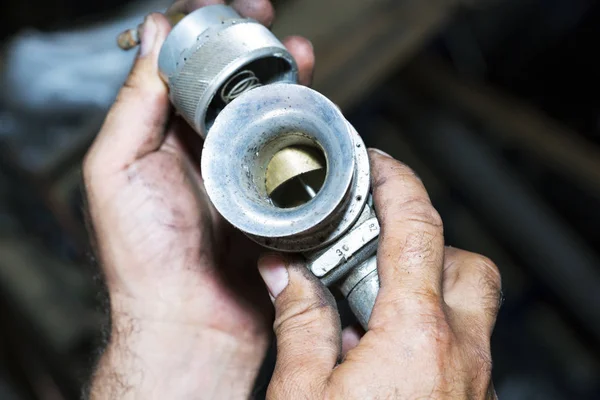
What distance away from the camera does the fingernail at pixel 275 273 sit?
0.80m

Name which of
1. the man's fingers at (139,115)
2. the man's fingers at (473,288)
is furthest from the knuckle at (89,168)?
the man's fingers at (473,288)

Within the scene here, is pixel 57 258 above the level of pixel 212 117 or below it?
below

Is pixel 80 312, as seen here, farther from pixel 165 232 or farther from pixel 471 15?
pixel 471 15

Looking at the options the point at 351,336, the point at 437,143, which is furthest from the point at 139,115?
the point at 437,143

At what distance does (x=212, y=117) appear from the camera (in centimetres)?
90

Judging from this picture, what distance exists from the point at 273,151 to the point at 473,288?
0.31 meters

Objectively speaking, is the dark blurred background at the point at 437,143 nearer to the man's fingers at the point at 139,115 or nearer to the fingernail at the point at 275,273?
the man's fingers at the point at 139,115

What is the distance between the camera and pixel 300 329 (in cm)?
75

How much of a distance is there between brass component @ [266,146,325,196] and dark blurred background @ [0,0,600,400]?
0.85 m

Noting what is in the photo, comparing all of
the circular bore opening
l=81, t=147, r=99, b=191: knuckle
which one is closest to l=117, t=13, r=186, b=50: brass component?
l=81, t=147, r=99, b=191: knuckle

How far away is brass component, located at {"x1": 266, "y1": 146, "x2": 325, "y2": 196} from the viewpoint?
821 mm

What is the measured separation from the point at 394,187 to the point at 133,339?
535 mm

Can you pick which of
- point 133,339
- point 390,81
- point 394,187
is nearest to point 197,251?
point 133,339

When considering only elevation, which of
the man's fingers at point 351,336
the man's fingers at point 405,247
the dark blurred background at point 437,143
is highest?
the man's fingers at point 405,247
